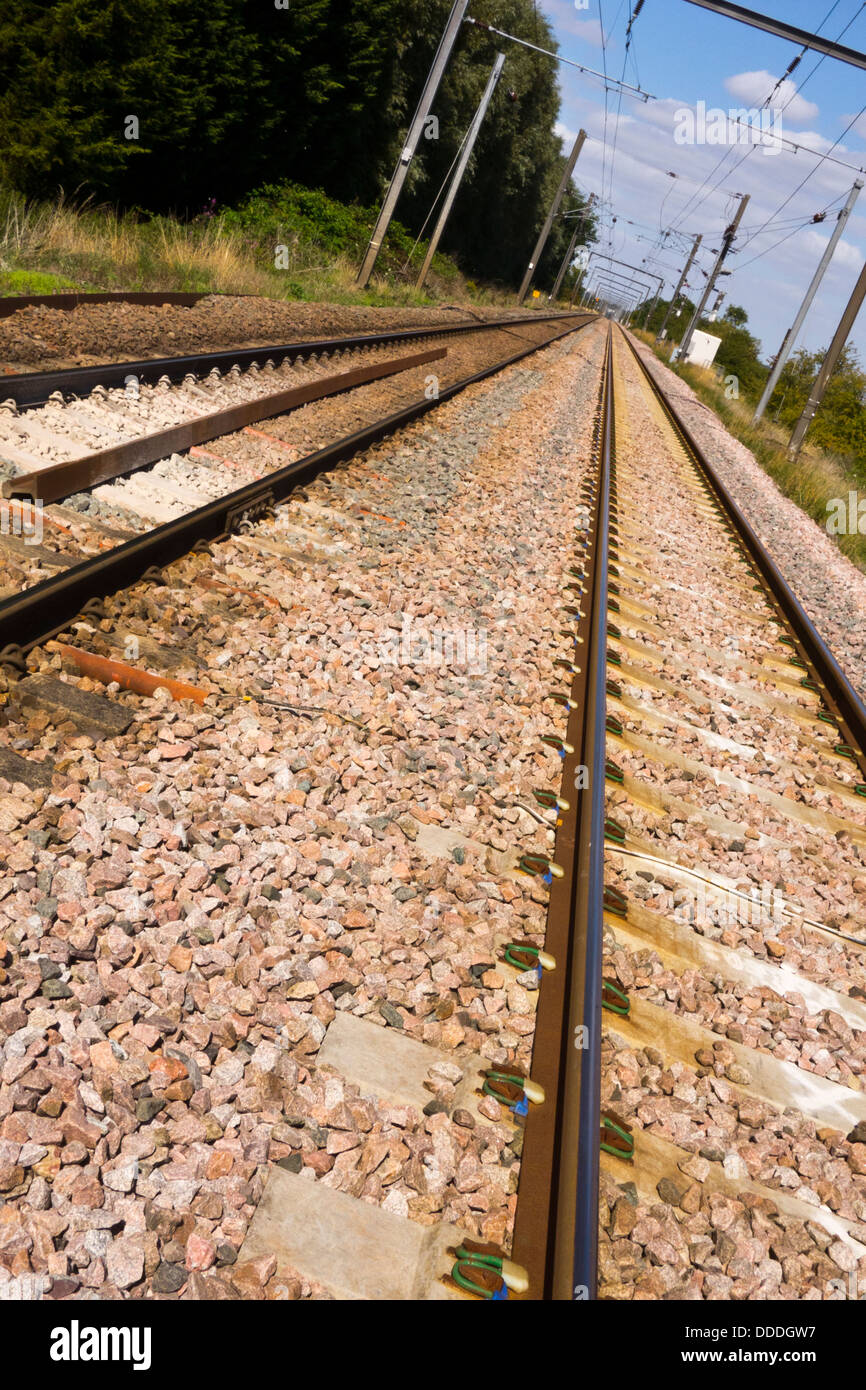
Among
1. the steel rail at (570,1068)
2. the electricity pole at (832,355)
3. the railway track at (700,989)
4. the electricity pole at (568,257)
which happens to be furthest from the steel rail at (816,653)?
the electricity pole at (568,257)

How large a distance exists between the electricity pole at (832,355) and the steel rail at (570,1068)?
20489 mm

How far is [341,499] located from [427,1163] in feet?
17.4

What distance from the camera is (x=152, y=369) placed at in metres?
8.20

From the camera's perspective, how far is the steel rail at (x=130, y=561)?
147 inches

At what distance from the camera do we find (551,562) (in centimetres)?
713

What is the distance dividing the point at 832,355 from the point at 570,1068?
2322 centimetres

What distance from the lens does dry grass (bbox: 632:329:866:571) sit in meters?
16.2

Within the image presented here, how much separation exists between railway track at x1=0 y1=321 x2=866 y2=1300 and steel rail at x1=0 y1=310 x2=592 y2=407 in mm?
1953

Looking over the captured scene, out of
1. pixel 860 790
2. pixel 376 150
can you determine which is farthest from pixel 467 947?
pixel 376 150

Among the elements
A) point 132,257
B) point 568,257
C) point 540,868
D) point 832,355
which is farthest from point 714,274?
point 540,868

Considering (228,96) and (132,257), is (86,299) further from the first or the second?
(228,96)

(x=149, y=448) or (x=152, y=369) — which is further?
(x=152, y=369)

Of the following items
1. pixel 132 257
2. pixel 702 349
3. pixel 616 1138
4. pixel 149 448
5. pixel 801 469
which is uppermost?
pixel 702 349

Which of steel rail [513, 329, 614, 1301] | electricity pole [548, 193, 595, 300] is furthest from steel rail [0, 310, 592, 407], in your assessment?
electricity pole [548, 193, 595, 300]
